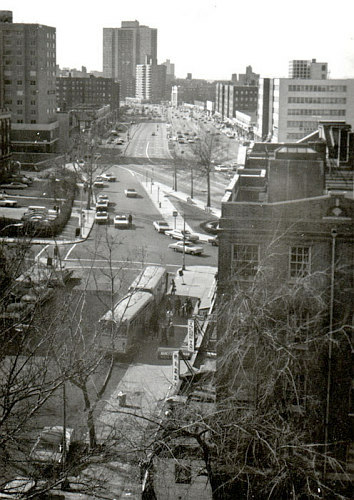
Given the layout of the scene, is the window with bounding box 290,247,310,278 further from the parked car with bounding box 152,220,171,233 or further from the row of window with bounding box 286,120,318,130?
the row of window with bounding box 286,120,318,130

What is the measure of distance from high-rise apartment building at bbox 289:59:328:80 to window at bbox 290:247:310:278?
5067cm

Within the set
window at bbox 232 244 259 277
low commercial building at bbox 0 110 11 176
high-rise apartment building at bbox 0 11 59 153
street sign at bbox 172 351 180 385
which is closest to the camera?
window at bbox 232 244 259 277

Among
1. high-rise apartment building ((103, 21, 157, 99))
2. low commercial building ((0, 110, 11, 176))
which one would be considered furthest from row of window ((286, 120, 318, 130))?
low commercial building ((0, 110, 11, 176))

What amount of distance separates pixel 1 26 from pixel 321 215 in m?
43.6

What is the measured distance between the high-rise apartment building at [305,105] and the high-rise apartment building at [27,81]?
1751cm

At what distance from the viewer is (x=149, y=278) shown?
18.6 m

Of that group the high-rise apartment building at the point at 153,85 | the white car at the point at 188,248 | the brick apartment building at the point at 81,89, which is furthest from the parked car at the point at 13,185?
the high-rise apartment building at the point at 153,85

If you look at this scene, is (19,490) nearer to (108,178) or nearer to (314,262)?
(314,262)

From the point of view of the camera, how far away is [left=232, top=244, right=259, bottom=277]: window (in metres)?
11.2

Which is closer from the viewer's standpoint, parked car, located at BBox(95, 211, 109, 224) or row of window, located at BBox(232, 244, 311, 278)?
row of window, located at BBox(232, 244, 311, 278)

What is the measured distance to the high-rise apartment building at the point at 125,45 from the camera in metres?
67.1

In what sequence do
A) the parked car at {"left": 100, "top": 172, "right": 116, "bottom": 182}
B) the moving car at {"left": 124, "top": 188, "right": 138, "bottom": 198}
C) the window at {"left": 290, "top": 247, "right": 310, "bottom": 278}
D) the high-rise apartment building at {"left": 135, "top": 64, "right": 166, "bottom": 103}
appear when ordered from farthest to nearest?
the high-rise apartment building at {"left": 135, "top": 64, "right": 166, "bottom": 103}, the parked car at {"left": 100, "top": 172, "right": 116, "bottom": 182}, the moving car at {"left": 124, "top": 188, "right": 138, "bottom": 198}, the window at {"left": 290, "top": 247, "right": 310, "bottom": 278}

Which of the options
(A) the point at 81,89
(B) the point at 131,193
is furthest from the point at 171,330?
(A) the point at 81,89

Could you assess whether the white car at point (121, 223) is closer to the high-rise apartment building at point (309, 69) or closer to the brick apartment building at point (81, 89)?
the high-rise apartment building at point (309, 69)
